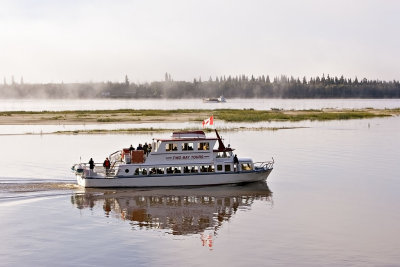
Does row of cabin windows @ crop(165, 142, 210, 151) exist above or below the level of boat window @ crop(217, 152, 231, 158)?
above

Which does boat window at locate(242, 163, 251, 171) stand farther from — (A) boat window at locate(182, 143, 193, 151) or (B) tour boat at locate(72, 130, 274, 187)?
(A) boat window at locate(182, 143, 193, 151)

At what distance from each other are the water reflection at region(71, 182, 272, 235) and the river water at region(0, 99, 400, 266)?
8cm

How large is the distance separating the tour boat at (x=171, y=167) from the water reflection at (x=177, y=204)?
2.49 ft

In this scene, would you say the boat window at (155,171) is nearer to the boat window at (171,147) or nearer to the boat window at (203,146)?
the boat window at (171,147)

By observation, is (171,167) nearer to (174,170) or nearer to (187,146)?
(174,170)

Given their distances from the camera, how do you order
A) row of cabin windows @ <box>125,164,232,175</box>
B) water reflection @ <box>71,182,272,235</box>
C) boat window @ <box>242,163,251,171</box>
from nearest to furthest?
water reflection @ <box>71,182,272,235</box>, row of cabin windows @ <box>125,164,232,175</box>, boat window @ <box>242,163,251,171</box>

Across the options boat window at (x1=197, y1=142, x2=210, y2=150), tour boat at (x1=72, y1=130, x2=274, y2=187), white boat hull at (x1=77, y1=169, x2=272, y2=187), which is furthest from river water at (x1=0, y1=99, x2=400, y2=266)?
boat window at (x1=197, y1=142, x2=210, y2=150)

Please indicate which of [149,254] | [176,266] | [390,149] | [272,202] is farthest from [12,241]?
[390,149]

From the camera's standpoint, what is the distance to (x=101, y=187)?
165 feet

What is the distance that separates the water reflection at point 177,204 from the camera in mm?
38719

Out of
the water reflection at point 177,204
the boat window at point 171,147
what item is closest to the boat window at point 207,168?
the water reflection at point 177,204

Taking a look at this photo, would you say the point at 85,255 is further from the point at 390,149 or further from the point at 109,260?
the point at 390,149

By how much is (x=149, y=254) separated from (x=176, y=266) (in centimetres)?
251

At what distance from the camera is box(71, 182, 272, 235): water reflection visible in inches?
1524
